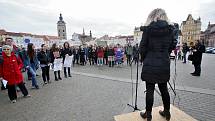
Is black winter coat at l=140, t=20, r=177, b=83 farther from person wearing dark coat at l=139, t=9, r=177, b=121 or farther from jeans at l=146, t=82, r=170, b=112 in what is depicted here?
jeans at l=146, t=82, r=170, b=112

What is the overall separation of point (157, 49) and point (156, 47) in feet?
0.13

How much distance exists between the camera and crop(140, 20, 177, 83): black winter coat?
307 centimetres

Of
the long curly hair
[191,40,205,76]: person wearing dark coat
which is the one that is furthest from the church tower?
the long curly hair

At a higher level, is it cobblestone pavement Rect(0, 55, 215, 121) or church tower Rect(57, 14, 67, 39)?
church tower Rect(57, 14, 67, 39)

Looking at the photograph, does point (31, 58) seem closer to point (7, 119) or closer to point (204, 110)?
point (7, 119)

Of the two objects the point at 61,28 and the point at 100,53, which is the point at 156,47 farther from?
the point at 61,28

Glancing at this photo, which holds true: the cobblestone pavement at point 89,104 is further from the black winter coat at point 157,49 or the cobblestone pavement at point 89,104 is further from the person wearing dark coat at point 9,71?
the black winter coat at point 157,49

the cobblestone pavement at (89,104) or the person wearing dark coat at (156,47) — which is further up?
the person wearing dark coat at (156,47)

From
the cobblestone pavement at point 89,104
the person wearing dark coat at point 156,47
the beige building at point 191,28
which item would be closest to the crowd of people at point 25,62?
the cobblestone pavement at point 89,104

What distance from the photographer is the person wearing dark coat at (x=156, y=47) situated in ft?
10.1

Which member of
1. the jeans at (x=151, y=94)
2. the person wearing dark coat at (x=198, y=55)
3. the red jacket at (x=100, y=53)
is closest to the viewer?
the jeans at (x=151, y=94)

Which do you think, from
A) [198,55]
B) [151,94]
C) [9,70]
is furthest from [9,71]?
[198,55]

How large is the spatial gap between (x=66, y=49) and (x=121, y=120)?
7155mm

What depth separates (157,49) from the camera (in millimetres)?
3143
